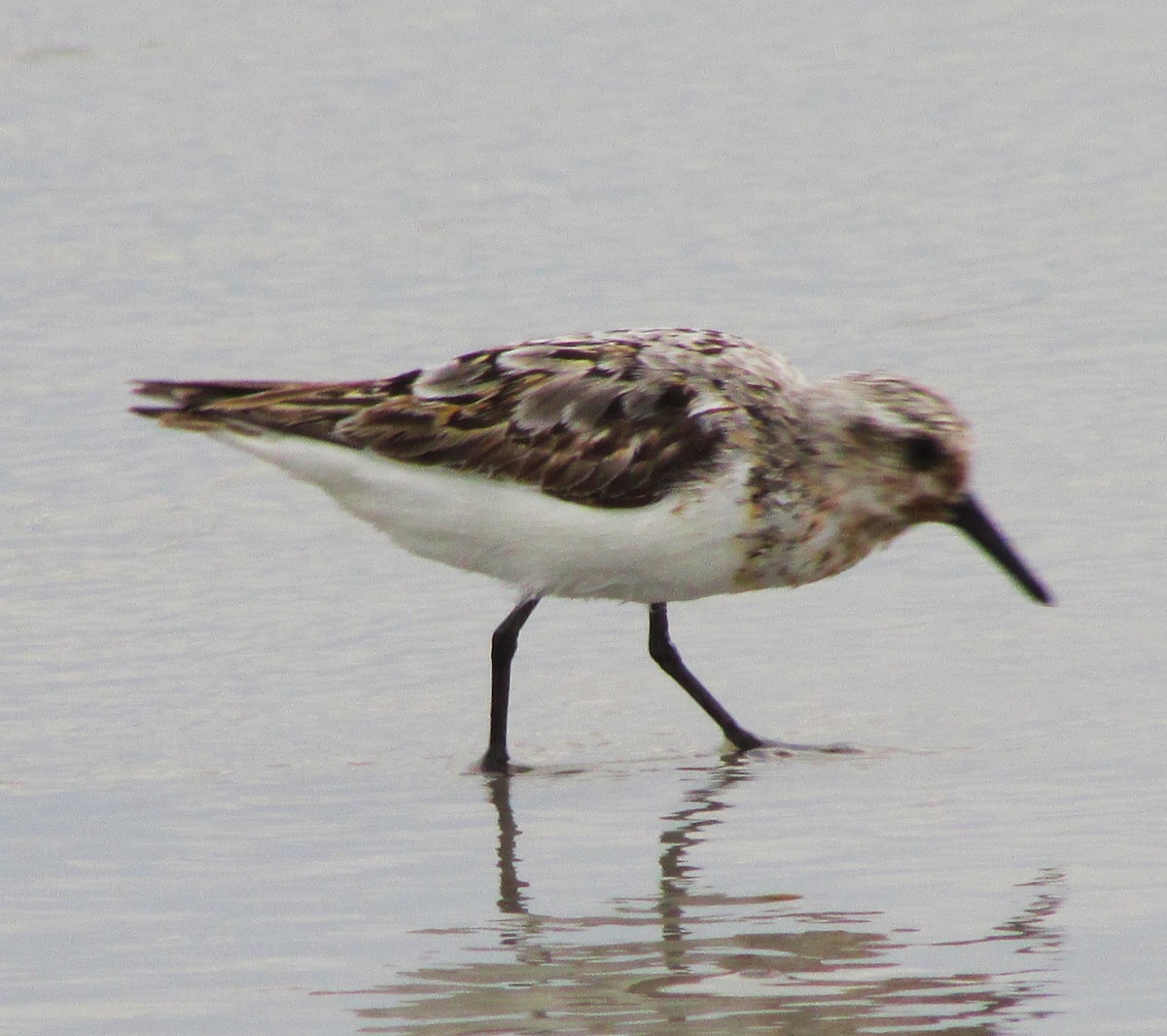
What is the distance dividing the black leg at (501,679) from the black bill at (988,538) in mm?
1339

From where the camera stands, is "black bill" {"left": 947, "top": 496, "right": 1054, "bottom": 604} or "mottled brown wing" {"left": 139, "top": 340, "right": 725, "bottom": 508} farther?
"black bill" {"left": 947, "top": 496, "right": 1054, "bottom": 604}

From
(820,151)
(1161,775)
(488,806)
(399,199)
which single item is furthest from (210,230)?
(1161,775)

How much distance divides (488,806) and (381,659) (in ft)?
4.31

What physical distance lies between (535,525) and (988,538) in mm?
1415

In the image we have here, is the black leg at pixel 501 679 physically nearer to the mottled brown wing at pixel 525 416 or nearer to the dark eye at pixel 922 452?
the mottled brown wing at pixel 525 416

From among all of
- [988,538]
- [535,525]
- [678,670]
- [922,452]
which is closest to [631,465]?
[535,525]

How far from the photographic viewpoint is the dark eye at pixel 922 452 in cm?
716

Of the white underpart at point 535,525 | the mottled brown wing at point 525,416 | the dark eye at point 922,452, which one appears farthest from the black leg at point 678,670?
the dark eye at point 922,452

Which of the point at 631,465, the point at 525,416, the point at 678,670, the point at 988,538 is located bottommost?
the point at 678,670

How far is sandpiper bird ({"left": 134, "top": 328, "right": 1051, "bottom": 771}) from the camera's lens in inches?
276

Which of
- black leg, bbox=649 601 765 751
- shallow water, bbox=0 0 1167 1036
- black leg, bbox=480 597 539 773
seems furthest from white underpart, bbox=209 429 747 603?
shallow water, bbox=0 0 1167 1036

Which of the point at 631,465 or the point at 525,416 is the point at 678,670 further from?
the point at 525,416

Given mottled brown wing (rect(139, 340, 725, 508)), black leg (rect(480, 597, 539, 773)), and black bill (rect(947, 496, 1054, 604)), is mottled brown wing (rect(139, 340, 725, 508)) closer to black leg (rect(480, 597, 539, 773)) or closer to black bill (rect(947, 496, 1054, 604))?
black leg (rect(480, 597, 539, 773))

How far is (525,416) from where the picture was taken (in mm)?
7238
